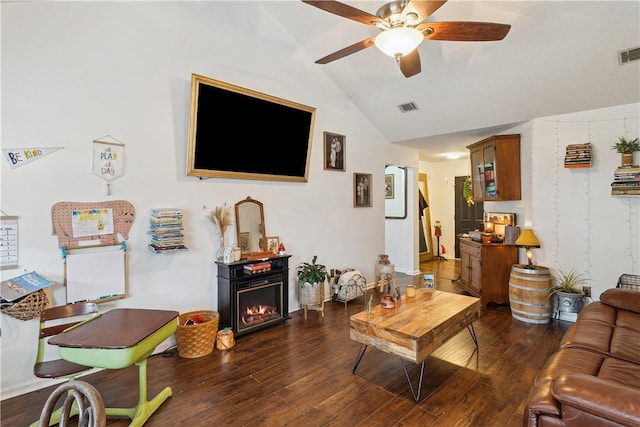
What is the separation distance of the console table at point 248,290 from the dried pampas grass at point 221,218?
384 millimetres

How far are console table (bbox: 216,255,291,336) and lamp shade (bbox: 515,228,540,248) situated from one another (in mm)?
2970

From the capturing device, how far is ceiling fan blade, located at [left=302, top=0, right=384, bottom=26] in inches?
82.7

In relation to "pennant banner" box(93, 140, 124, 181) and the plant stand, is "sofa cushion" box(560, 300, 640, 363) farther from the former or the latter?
"pennant banner" box(93, 140, 124, 181)

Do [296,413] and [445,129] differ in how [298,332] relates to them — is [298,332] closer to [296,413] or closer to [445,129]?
[296,413]

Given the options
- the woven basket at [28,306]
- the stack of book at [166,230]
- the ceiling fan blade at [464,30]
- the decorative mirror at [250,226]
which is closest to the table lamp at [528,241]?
the ceiling fan blade at [464,30]

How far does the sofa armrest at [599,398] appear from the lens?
125 cm

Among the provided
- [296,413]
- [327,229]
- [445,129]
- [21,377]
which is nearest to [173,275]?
[21,377]

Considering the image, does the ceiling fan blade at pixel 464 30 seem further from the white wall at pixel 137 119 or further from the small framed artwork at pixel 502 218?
the small framed artwork at pixel 502 218

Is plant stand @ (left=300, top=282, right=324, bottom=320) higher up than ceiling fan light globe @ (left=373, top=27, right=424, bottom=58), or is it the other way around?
ceiling fan light globe @ (left=373, top=27, right=424, bottom=58)

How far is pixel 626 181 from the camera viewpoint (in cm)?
348

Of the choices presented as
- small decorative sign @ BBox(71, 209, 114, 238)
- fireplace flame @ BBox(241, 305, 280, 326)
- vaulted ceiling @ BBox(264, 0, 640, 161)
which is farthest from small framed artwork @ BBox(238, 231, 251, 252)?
vaulted ceiling @ BBox(264, 0, 640, 161)

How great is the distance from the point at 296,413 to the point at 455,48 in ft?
12.3

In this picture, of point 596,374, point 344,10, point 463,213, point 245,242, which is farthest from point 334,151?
point 463,213

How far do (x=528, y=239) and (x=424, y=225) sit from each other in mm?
3792
